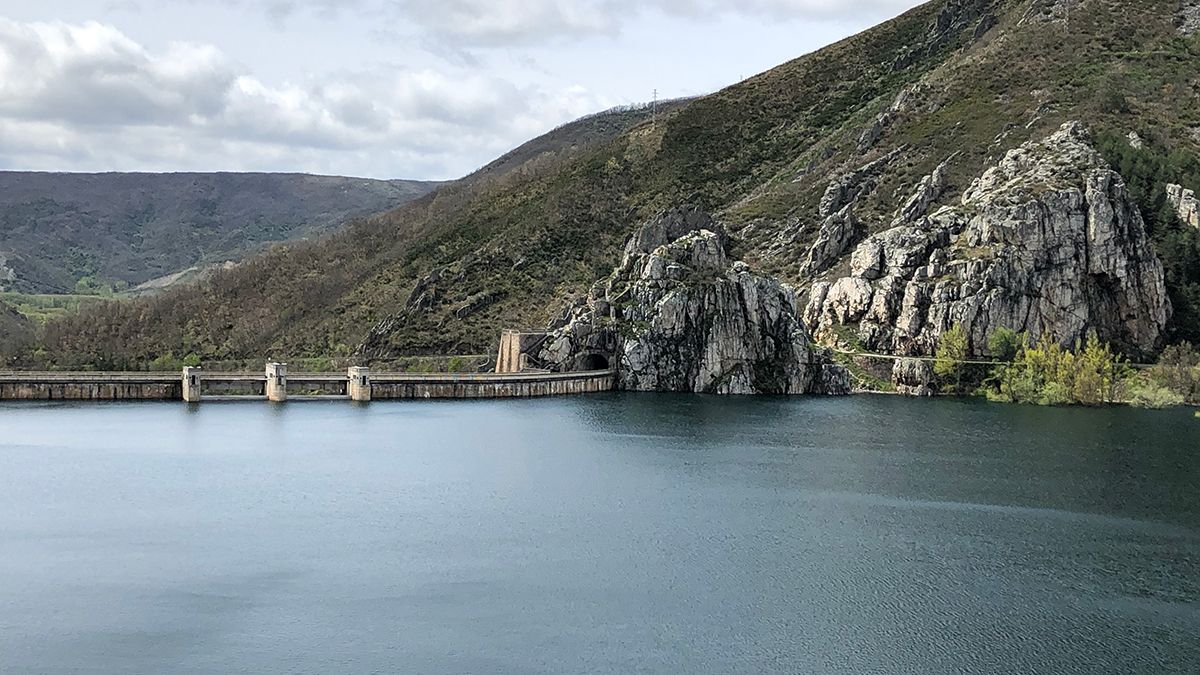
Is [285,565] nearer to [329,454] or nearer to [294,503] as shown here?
[294,503]

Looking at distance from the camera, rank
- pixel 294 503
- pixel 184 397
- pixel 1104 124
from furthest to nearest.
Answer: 1. pixel 1104 124
2. pixel 184 397
3. pixel 294 503

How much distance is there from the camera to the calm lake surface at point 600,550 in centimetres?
4438

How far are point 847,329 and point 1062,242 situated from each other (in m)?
25.9

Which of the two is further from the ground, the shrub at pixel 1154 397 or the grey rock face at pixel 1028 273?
the grey rock face at pixel 1028 273

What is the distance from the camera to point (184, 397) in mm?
125625

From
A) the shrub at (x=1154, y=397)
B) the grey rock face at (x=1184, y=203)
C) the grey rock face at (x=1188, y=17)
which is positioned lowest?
the shrub at (x=1154, y=397)

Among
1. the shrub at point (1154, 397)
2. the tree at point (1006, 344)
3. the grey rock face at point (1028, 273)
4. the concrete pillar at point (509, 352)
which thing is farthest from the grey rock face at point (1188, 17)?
the concrete pillar at point (509, 352)

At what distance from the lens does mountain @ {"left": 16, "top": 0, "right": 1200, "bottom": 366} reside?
442ft

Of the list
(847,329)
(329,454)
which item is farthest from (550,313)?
(329,454)

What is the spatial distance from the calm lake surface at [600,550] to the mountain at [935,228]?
3744 centimetres

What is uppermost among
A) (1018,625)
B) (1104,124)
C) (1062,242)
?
(1104,124)

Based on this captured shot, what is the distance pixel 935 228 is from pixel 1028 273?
41.0 ft

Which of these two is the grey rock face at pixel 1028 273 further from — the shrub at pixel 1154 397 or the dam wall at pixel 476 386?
the dam wall at pixel 476 386

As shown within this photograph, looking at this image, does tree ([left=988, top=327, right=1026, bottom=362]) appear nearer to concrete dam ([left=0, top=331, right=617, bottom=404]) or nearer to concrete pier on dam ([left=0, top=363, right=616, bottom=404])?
concrete dam ([left=0, top=331, right=617, bottom=404])
